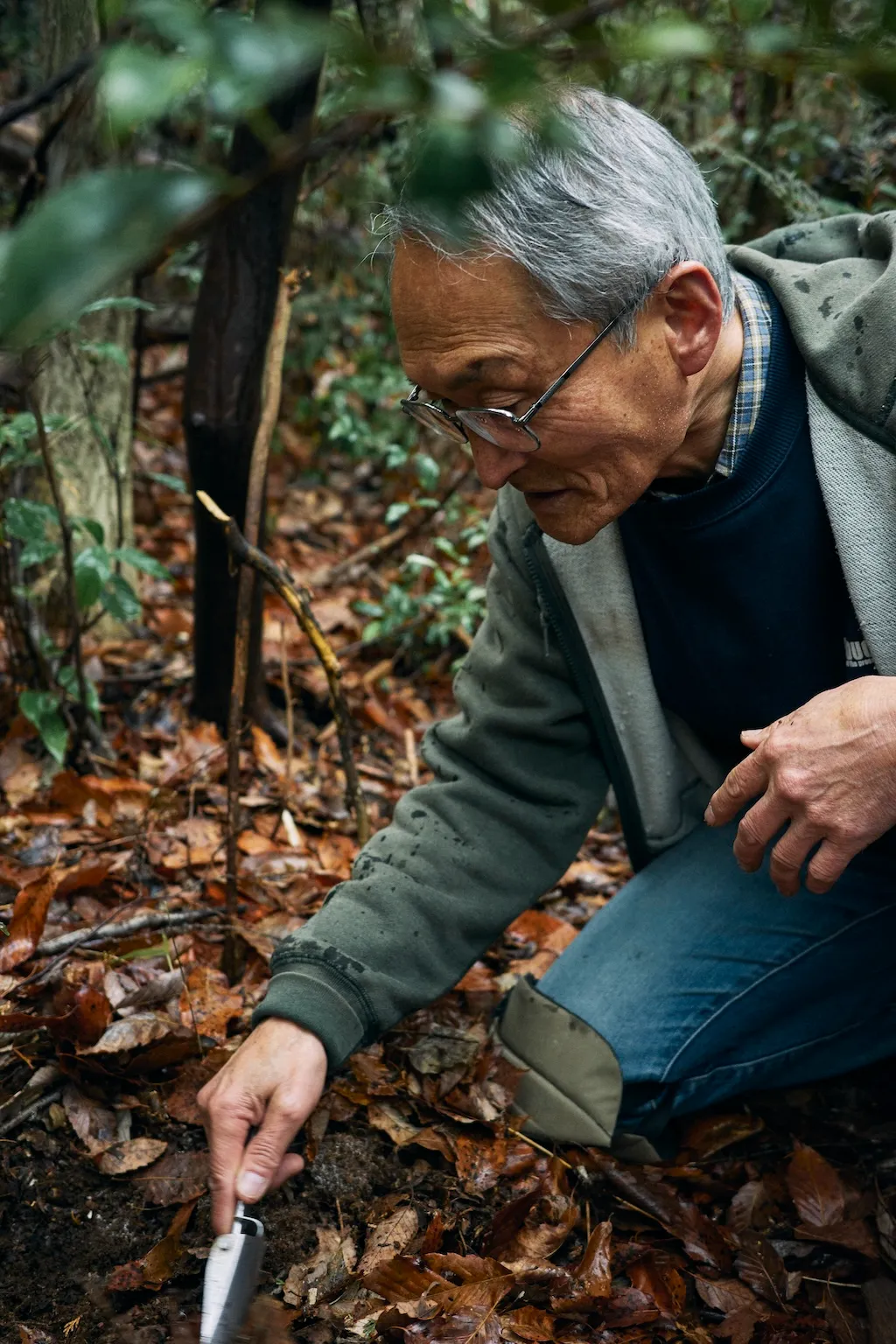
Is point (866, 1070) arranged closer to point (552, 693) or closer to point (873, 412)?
point (552, 693)

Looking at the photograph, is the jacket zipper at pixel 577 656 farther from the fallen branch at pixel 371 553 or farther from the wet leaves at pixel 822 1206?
the fallen branch at pixel 371 553

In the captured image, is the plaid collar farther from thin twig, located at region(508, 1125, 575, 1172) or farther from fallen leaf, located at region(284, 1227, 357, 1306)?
fallen leaf, located at region(284, 1227, 357, 1306)

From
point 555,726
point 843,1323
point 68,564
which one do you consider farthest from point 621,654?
point 68,564

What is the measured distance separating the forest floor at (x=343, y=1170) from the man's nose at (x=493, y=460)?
1.13 metres

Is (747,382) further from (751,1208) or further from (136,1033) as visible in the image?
(136,1033)

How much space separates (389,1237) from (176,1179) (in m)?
0.38

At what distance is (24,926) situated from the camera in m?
2.25

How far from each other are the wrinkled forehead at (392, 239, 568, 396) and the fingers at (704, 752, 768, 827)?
69 cm

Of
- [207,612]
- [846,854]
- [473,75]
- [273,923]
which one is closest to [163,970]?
[273,923]

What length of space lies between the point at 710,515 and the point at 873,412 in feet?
1.01

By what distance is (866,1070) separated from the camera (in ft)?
8.32

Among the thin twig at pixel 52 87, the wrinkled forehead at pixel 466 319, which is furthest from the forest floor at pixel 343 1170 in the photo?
the thin twig at pixel 52 87

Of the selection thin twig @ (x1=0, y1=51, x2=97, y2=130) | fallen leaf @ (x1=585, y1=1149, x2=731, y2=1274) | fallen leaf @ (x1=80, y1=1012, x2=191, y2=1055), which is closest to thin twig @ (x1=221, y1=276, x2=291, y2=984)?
fallen leaf @ (x1=80, y1=1012, x2=191, y2=1055)

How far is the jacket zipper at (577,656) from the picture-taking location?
88.6 inches
